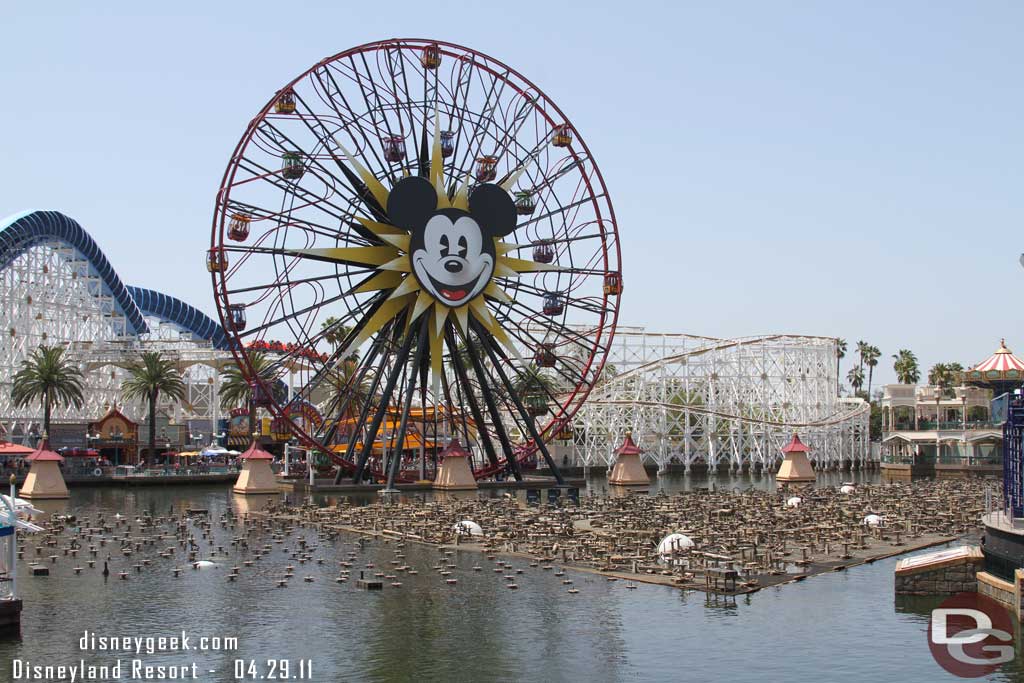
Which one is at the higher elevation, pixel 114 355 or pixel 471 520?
pixel 114 355

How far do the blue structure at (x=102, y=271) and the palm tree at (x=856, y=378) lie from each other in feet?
281

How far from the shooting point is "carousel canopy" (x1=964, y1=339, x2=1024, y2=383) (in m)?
53.5

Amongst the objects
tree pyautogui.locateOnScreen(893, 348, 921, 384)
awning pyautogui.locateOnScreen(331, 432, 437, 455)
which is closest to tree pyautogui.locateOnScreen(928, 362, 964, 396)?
tree pyautogui.locateOnScreen(893, 348, 921, 384)

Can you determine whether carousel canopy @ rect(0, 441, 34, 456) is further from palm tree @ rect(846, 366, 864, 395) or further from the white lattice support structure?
palm tree @ rect(846, 366, 864, 395)

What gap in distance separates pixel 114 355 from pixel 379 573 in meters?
79.1

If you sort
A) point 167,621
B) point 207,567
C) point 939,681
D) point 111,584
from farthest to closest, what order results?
point 207,567 → point 111,584 → point 167,621 → point 939,681

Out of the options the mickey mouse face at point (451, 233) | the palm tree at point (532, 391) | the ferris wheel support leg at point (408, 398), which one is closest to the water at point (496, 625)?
the ferris wheel support leg at point (408, 398)

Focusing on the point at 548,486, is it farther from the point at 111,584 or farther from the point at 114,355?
the point at 114,355

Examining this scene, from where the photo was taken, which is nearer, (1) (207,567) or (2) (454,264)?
(1) (207,567)

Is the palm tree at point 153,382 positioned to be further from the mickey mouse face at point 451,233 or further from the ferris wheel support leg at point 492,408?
the mickey mouse face at point 451,233


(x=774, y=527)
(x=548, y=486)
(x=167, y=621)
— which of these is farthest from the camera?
(x=548, y=486)

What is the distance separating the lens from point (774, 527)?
170ft

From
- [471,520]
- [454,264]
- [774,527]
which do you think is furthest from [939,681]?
[454,264]

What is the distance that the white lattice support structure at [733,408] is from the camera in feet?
357
